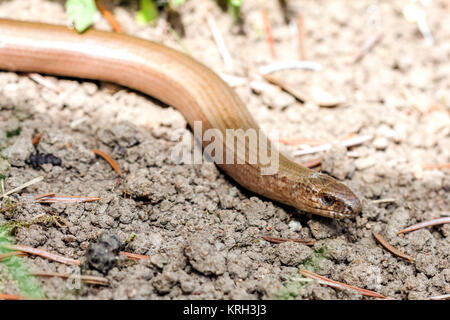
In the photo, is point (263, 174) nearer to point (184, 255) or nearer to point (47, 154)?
point (184, 255)

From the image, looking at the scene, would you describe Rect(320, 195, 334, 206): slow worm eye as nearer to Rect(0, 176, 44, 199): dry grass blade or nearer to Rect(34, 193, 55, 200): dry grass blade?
Rect(34, 193, 55, 200): dry grass blade

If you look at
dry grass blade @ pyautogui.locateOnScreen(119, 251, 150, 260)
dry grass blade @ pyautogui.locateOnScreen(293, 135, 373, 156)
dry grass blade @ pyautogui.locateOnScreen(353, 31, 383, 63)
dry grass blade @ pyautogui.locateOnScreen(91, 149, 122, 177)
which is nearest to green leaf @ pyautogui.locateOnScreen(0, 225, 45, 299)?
dry grass blade @ pyautogui.locateOnScreen(119, 251, 150, 260)

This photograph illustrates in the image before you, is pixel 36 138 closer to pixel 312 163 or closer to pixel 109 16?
pixel 109 16

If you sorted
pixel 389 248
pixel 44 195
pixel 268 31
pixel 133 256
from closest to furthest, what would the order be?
pixel 133 256 → pixel 44 195 → pixel 389 248 → pixel 268 31

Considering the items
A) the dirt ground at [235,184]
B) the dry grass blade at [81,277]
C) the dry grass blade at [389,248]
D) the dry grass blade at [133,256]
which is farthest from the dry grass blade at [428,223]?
the dry grass blade at [81,277]

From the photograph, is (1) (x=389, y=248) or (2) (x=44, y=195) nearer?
(2) (x=44, y=195)

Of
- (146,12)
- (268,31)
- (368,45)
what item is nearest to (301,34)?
(268,31)
